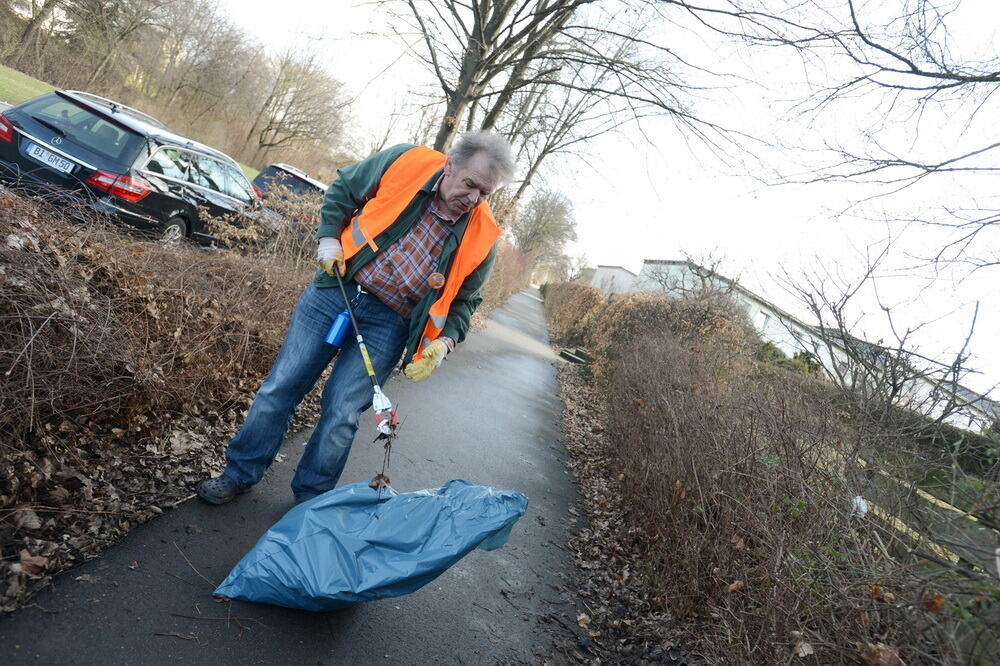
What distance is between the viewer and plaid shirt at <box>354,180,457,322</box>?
120 inches

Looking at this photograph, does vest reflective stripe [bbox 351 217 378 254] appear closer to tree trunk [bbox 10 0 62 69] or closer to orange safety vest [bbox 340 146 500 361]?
orange safety vest [bbox 340 146 500 361]

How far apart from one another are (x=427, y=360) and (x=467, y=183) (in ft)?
2.95

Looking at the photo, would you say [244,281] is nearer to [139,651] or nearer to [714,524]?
[139,651]

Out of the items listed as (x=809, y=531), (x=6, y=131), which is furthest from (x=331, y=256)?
(x=6, y=131)

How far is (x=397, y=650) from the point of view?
8.80ft

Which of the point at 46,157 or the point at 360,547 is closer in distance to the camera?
the point at 360,547

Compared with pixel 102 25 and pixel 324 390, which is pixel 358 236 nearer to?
pixel 324 390

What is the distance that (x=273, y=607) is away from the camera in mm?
2549

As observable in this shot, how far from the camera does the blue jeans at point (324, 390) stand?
3.09 meters

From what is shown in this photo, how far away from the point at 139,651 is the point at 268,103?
3977 centimetres

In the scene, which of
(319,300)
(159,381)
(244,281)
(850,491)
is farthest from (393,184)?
Result: (850,491)

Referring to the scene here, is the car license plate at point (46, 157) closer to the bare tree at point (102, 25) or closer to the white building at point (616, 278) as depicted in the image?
the bare tree at point (102, 25)

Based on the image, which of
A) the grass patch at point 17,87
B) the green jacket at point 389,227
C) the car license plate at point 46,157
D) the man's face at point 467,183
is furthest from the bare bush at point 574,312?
the man's face at point 467,183

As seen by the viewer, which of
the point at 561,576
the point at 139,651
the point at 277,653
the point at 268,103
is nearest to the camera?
the point at 139,651
